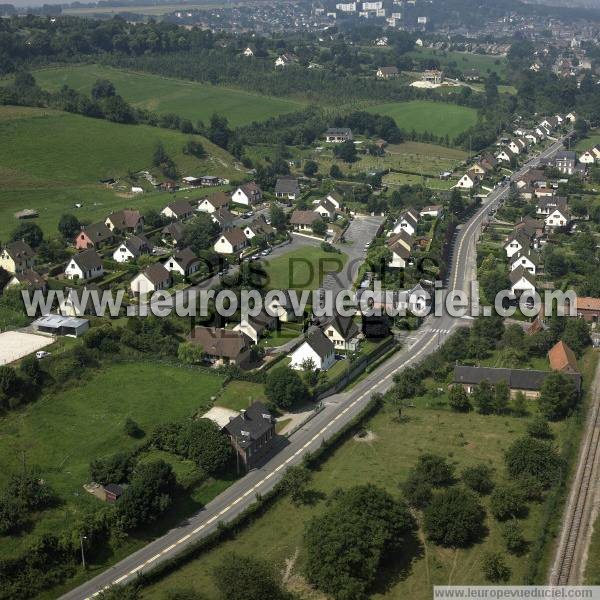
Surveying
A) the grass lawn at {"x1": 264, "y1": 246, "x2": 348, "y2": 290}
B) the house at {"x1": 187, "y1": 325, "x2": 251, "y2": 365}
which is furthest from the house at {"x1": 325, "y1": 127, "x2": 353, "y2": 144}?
the house at {"x1": 187, "y1": 325, "x2": 251, "y2": 365}

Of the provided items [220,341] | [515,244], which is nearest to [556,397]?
[220,341]

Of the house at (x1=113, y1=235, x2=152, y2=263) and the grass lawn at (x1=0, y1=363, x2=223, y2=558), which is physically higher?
the house at (x1=113, y1=235, x2=152, y2=263)

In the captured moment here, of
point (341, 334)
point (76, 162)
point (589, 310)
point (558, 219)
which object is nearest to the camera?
point (341, 334)

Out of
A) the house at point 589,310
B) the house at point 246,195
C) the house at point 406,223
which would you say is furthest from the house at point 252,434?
the house at point 246,195

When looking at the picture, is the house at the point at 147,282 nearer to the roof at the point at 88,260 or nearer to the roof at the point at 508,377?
the roof at the point at 88,260

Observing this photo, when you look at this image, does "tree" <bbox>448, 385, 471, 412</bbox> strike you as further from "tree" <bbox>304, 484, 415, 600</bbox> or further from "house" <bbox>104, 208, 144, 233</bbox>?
"house" <bbox>104, 208, 144, 233</bbox>

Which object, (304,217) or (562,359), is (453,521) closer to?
(562,359)
